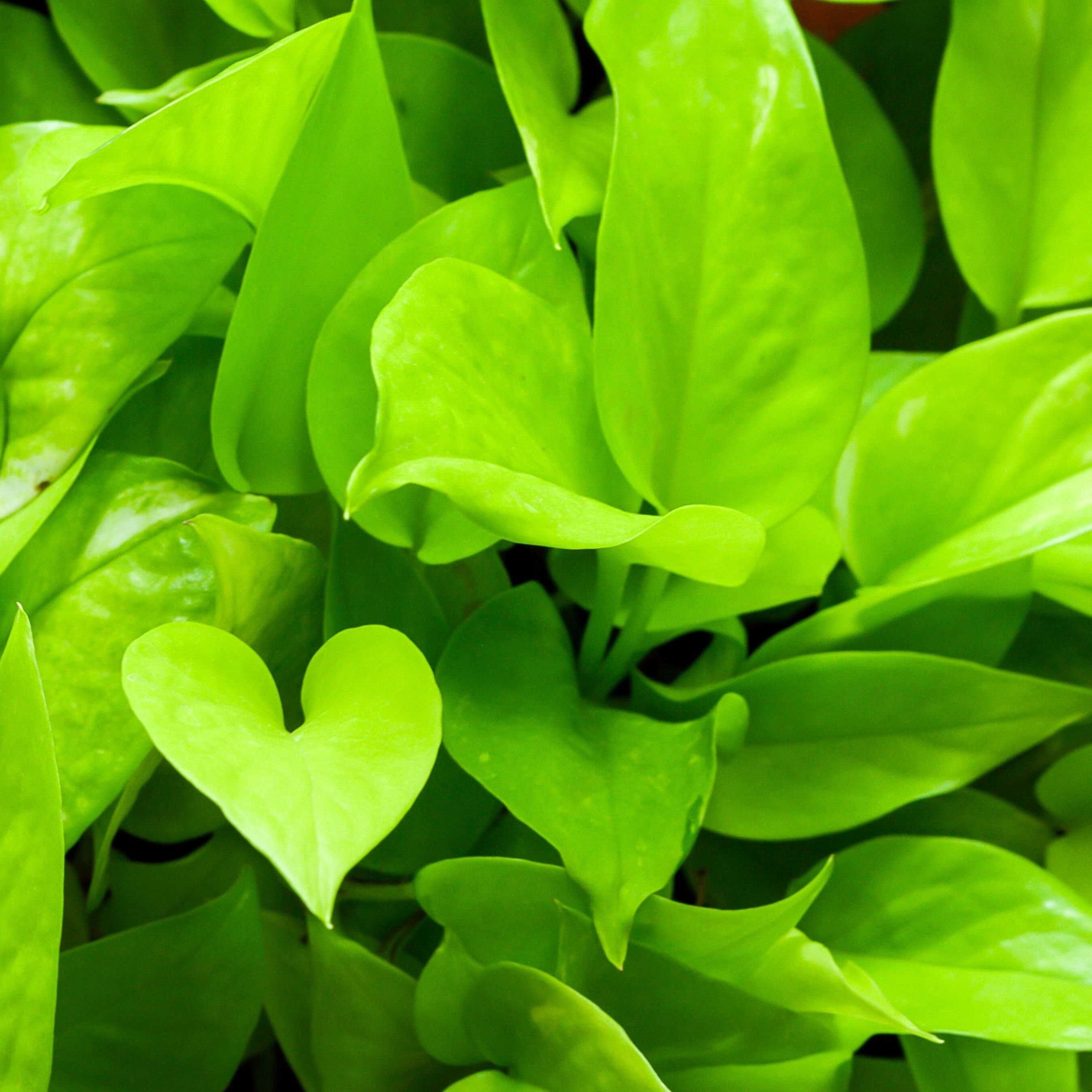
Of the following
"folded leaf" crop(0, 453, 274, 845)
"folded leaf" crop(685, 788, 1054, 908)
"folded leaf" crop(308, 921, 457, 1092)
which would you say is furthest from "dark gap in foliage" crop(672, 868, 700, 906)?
"folded leaf" crop(0, 453, 274, 845)

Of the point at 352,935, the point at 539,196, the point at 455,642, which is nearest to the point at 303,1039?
the point at 352,935

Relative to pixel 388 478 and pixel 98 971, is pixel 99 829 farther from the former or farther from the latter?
pixel 388 478

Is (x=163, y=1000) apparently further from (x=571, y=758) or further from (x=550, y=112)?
(x=550, y=112)

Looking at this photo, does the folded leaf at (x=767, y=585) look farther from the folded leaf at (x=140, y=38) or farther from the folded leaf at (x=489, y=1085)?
the folded leaf at (x=140, y=38)

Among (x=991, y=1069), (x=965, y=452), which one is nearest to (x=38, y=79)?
(x=965, y=452)

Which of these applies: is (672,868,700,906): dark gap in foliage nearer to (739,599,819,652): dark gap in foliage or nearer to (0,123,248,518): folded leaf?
(739,599,819,652): dark gap in foliage
